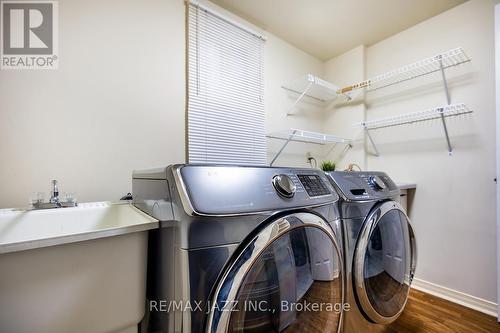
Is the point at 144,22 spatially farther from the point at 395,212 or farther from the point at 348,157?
the point at 348,157

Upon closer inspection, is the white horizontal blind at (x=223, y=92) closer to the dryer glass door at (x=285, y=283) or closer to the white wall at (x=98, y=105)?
the white wall at (x=98, y=105)

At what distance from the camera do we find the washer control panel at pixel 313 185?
90 cm

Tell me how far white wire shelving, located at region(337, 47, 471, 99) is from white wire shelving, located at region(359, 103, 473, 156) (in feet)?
1.18

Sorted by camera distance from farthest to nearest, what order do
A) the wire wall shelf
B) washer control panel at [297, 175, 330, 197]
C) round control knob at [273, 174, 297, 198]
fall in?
1. the wire wall shelf
2. washer control panel at [297, 175, 330, 197]
3. round control knob at [273, 174, 297, 198]

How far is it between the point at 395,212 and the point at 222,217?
1125 mm

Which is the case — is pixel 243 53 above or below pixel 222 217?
above

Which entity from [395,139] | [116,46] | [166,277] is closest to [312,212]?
[166,277]

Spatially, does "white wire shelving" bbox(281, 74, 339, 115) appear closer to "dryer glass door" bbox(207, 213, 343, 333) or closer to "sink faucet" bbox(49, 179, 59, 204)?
"dryer glass door" bbox(207, 213, 343, 333)

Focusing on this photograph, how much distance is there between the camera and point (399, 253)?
50.9 inches

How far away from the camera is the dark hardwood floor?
1409 mm

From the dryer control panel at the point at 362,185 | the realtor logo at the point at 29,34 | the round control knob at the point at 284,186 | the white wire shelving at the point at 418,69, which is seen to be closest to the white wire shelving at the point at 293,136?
the white wire shelving at the point at 418,69

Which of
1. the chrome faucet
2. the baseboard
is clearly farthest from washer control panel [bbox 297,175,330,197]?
the baseboard

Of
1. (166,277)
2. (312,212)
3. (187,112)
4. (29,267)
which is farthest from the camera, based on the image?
(187,112)

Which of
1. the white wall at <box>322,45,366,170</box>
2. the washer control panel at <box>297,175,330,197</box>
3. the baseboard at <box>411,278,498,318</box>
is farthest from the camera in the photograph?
the white wall at <box>322,45,366,170</box>
